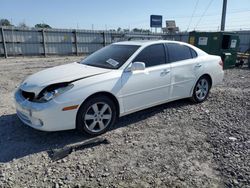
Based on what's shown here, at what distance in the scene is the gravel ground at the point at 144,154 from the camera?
2697 mm

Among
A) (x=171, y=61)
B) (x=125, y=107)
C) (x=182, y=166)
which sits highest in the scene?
(x=171, y=61)

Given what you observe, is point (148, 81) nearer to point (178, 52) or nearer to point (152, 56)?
point (152, 56)

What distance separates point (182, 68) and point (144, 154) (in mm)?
2300

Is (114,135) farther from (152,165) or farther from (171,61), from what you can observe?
(171,61)

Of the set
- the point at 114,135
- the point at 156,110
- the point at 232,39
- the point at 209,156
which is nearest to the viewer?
the point at 209,156

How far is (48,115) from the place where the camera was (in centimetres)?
325

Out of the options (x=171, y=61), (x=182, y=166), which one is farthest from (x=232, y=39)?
(x=182, y=166)

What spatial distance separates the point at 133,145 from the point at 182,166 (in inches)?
32.7

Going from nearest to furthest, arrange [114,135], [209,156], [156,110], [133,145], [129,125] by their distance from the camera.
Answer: [209,156] < [133,145] < [114,135] < [129,125] < [156,110]

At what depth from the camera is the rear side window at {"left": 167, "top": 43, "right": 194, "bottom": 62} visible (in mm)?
4734

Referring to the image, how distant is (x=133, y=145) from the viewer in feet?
11.5

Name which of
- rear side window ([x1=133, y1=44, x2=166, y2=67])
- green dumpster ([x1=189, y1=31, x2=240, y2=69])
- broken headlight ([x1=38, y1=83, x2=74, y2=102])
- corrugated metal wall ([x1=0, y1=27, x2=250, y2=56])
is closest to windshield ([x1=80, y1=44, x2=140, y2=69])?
rear side window ([x1=133, y1=44, x2=166, y2=67])

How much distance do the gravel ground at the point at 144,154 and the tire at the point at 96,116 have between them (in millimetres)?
173

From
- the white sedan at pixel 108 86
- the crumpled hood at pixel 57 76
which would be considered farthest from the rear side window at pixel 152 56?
the crumpled hood at pixel 57 76
